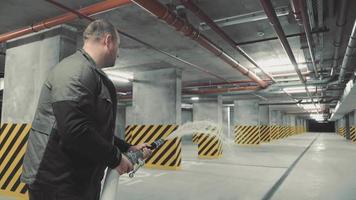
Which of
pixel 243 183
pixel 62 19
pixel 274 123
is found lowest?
pixel 243 183

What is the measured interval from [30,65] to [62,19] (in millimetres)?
981

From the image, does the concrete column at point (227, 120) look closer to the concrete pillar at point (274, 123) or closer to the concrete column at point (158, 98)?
the concrete pillar at point (274, 123)

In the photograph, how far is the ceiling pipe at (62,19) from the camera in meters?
3.25

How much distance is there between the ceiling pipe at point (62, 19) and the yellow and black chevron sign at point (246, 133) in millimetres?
11961

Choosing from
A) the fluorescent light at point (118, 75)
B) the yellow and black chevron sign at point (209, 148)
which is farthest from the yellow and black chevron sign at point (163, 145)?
the yellow and black chevron sign at point (209, 148)

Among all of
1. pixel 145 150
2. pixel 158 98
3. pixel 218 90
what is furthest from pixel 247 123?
pixel 145 150

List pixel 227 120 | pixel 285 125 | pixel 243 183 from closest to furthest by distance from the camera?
pixel 243 183
pixel 227 120
pixel 285 125

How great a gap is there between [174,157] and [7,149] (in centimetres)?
349

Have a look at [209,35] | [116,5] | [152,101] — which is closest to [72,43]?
[116,5]

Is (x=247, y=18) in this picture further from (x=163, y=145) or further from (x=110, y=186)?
(x=163, y=145)

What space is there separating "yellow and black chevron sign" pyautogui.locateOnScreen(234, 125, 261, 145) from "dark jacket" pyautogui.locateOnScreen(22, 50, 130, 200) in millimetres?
13595

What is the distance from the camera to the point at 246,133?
14.5 meters

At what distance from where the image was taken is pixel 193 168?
21.4ft

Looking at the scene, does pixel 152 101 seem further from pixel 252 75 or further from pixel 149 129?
pixel 252 75
